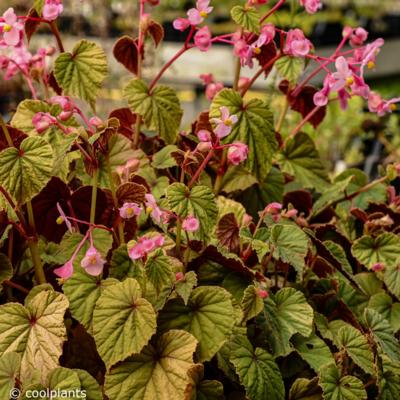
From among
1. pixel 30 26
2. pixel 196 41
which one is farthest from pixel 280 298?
pixel 30 26

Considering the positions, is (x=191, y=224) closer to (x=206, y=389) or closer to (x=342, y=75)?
(x=206, y=389)

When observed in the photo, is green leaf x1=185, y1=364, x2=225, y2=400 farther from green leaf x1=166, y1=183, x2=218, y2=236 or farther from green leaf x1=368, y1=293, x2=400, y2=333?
green leaf x1=368, y1=293, x2=400, y2=333

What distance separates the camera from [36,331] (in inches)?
35.1

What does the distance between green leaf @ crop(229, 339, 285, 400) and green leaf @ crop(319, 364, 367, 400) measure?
62mm

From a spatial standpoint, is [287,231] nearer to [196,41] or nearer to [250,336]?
[250,336]

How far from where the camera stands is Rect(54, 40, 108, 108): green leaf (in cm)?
109

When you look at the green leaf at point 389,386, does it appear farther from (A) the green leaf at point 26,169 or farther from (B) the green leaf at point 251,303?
(A) the green leaf at point 26,169

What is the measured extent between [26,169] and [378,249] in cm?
64

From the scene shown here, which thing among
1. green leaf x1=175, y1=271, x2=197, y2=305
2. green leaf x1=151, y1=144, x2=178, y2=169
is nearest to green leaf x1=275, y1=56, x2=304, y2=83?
green leaf x1=151, y1=144, x2=178, y2=169

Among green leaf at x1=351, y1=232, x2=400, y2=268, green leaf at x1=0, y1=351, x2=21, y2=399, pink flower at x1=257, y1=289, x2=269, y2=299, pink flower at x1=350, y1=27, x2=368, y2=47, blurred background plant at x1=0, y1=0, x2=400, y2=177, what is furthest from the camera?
blurred background plant at x1=0, y1=0, x2=400, y2=177

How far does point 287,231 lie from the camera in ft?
Answer: 3.28

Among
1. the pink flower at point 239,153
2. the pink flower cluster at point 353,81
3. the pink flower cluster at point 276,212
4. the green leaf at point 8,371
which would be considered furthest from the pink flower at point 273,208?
Answer: the green leaf at point 8,371

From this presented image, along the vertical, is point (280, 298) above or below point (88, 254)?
below

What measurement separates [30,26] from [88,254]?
531 mm
